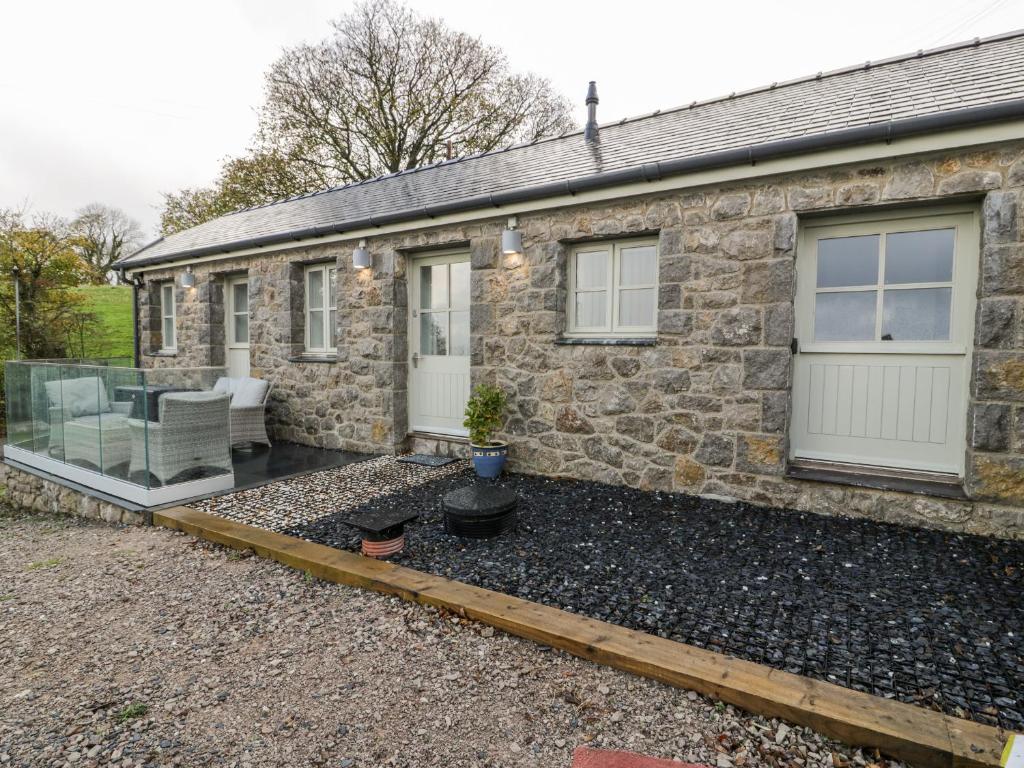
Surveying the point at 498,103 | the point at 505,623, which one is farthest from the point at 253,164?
the point at 505,623

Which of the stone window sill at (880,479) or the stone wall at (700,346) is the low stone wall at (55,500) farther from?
the stone window sill at (880,479)

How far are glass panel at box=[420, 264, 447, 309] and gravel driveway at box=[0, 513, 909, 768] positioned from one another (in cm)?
383

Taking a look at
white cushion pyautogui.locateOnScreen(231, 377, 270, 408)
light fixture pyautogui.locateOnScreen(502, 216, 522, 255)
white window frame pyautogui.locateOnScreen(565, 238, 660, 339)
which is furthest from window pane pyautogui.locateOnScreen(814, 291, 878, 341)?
white cushion pyautogui.locateOnScreen(231, 377, 270, 408)

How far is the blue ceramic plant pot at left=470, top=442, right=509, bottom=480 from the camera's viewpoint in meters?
5.27

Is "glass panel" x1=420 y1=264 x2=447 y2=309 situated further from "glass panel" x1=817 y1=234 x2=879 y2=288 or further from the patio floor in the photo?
"glass panel" x1=817 y1=234 x2=879 y2=288

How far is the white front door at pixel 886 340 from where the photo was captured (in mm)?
3766

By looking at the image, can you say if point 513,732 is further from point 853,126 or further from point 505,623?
point 853,126

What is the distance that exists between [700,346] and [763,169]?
1.42m

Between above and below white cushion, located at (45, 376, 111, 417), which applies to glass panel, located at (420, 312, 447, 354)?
above

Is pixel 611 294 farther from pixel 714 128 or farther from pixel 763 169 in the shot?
pixel 714 128

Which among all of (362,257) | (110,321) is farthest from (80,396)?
(110,321)

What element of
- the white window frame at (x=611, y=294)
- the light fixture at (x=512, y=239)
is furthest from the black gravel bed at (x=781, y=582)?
the light fixture at (x=512, y=239)

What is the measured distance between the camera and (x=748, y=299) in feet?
13.8

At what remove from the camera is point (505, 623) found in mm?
2494
